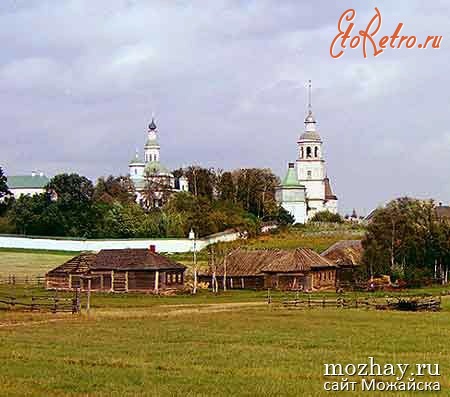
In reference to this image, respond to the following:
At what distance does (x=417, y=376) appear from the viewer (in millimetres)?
22234

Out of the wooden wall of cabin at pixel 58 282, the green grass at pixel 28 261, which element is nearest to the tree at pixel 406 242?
the wooden wall of cabin at pixel 58 282

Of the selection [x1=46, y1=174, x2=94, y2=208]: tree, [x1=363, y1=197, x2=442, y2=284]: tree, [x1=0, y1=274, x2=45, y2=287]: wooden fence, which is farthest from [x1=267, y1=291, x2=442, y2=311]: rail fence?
[x1=46, y1=174, x2=94, y2=208]: tree

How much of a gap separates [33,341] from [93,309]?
62.5 feet

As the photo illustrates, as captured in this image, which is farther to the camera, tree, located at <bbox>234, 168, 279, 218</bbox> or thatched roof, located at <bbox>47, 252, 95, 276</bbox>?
tree, located at <bbox>234, 168, 279, 218</bbox>

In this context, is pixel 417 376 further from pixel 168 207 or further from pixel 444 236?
pixel 168 207

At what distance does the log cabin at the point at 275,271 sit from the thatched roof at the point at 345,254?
4.36 metres

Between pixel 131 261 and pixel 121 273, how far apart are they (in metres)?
1.23

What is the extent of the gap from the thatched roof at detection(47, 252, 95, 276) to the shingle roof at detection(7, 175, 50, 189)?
10843cm

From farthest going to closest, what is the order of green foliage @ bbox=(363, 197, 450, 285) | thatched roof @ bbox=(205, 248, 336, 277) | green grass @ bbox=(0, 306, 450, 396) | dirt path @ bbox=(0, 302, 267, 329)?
green foliage @ bbox=(363, 197, 450, 285) → thatched roof @ bbox=(205, 248, 336, 277) → dirt path @ bbox=(0, 302, 267, 329) → green grass @ bbox=(0, 306, 450, 396)

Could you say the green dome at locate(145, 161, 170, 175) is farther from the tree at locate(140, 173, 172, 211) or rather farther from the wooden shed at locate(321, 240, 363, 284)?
the wooden shed at locate(321, 240, 363, 284)

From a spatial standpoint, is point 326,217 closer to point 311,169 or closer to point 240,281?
point 311,169

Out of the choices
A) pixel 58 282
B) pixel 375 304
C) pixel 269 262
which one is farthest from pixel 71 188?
pixel 375 304

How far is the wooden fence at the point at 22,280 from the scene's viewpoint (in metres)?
76.7

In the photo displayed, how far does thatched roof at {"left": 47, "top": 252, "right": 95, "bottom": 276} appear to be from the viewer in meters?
74.1
